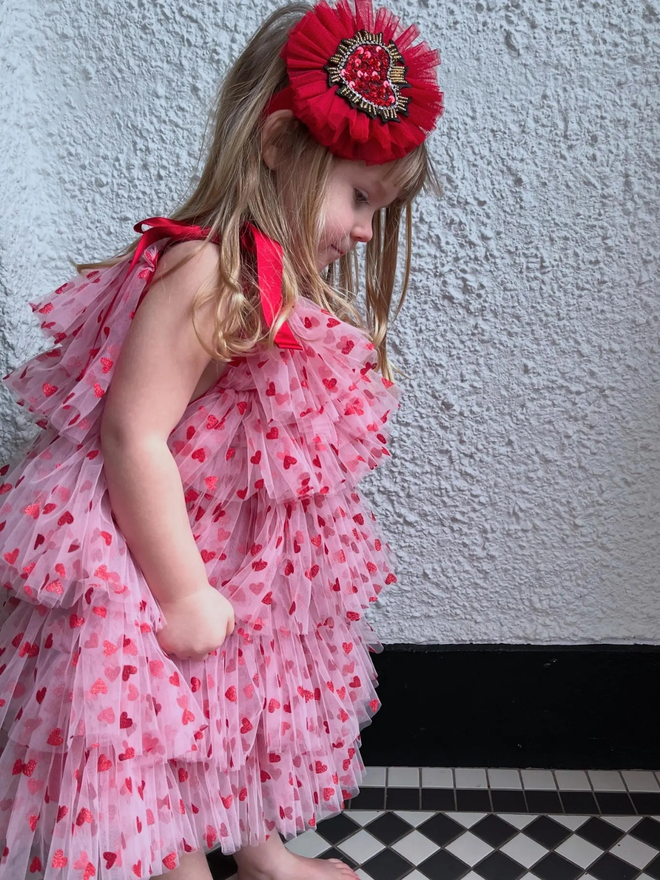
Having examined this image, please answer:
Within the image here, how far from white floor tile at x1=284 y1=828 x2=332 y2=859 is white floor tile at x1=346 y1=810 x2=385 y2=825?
0.05 metres

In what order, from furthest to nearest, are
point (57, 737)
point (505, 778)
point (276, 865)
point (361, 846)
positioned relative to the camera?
point (505, 778)
point (361, 846)
point (276, 865)
point (57, 737)

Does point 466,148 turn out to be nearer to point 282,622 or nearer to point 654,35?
point 654,35

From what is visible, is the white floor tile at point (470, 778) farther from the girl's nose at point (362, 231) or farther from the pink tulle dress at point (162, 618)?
the girl's nose at point (362, 231)

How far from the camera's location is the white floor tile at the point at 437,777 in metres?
1.09

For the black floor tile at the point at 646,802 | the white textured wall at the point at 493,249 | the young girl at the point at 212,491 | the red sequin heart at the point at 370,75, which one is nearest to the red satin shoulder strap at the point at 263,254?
the young girl at the point at 212,491

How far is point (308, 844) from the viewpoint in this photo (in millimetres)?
994

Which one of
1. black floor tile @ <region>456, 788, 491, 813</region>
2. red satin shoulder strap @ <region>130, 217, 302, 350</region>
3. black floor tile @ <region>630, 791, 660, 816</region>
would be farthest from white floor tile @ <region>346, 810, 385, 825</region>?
red satin shoulder strap @ <region>130, 217, 302, 350</region>

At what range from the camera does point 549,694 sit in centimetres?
110

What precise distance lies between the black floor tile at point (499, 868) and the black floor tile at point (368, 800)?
15cm

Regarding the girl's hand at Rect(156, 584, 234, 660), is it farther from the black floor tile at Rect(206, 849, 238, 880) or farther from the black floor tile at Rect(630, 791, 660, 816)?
the black floor tile at Rect(630, 791, 660, 816)

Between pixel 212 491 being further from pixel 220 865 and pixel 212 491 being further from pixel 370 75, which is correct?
pixel 220 865

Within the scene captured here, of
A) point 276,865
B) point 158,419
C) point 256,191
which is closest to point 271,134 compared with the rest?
point 256,191

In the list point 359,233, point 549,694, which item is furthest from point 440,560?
point 359,233

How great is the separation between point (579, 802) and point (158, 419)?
76 cm
